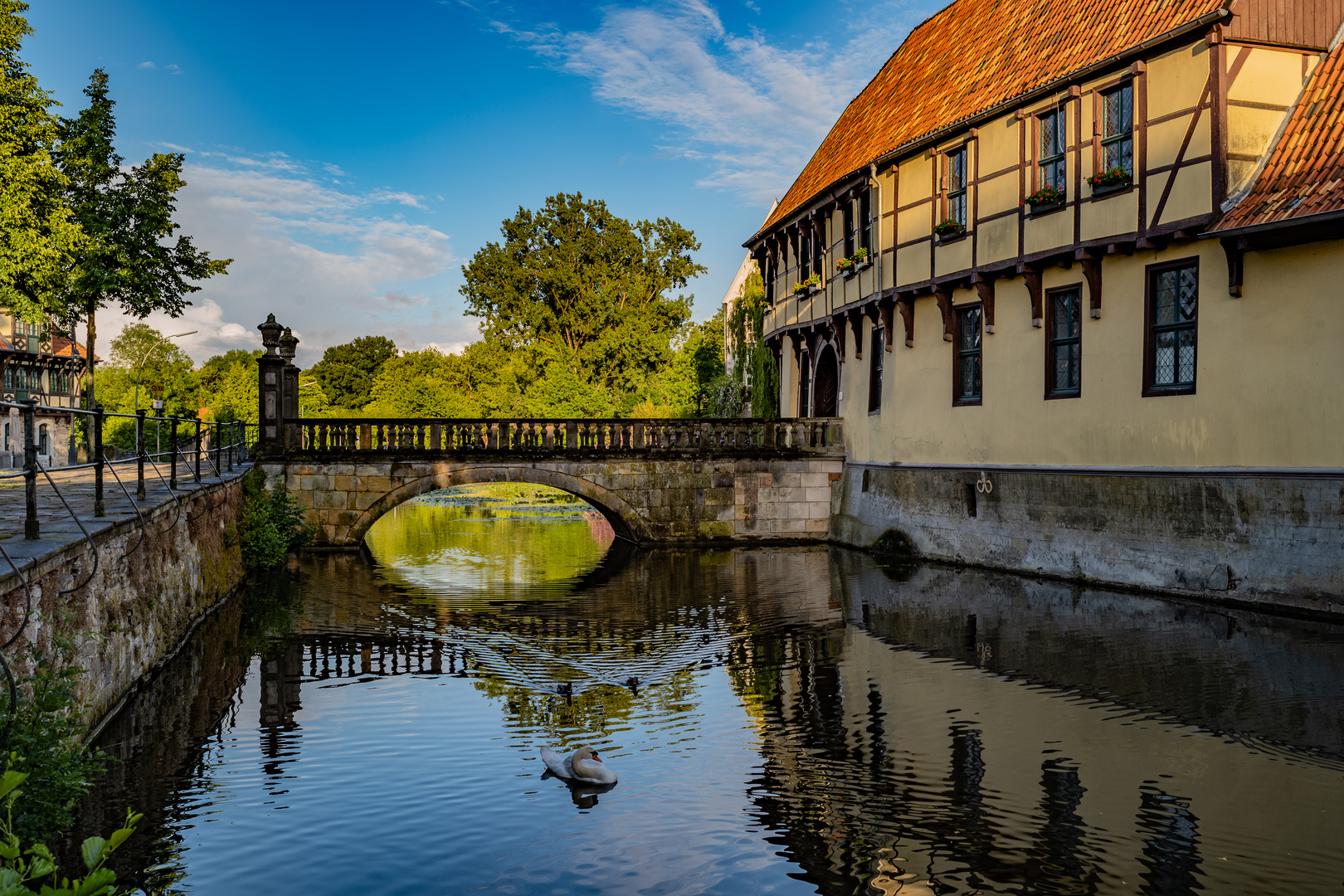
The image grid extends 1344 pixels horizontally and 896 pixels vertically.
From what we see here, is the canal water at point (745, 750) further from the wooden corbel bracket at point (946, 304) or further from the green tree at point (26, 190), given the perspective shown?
the green tree at point (26, 190)

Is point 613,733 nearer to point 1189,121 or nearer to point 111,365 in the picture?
point 1189,121

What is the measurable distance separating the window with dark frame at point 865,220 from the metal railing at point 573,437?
4.59 metres

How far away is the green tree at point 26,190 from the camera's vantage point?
24.5 meters

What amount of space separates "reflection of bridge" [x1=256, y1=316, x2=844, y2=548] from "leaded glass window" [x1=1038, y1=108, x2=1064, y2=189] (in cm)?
926

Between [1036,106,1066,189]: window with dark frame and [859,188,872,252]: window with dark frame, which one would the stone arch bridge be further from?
[1036,106,1066,189]: window with dark frame

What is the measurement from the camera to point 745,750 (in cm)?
856

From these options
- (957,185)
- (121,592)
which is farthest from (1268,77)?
(121,592)

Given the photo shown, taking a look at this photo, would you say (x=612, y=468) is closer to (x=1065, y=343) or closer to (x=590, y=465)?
(x=590, y=465)

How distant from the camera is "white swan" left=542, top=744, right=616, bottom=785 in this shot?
7516mm

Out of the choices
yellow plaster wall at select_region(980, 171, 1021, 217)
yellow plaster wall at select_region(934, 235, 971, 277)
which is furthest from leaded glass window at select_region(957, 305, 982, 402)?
yellow plaster wall at select_region(980, 171, 1021, 217)

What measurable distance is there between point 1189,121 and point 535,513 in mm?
Answer: 23945

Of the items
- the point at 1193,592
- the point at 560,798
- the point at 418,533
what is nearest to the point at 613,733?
the point at 560,798

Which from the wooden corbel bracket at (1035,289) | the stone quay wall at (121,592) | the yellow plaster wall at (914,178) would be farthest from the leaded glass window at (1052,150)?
the stone quay wall at (121,592)

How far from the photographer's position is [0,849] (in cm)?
293
